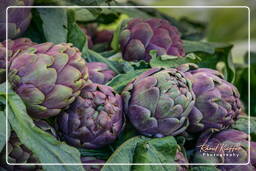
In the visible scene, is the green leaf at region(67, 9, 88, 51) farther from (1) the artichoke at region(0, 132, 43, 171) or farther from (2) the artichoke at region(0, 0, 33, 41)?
(1) the artichoke at region(0, 132, 43, 171)

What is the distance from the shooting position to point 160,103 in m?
0.72

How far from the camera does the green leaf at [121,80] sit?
78 centimetres

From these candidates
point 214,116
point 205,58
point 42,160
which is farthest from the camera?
point 205,58

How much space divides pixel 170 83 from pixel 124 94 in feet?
0.24

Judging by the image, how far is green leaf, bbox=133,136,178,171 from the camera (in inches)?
28.4

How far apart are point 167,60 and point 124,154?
192 millimetres

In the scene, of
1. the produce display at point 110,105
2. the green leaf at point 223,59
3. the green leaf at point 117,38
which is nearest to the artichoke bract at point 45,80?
the produce display at point 110,105

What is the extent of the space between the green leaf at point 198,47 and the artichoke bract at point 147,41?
5 centimetres

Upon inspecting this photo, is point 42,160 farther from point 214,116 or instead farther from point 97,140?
point 214,116

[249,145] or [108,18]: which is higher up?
[108,18]

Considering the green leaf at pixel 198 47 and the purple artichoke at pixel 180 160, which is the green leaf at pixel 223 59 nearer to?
the green leaf at pixel 198 47

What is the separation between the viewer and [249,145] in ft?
2.64

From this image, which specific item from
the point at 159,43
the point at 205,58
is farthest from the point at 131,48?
the point at 205,58

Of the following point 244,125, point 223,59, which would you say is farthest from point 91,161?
point 223,59
